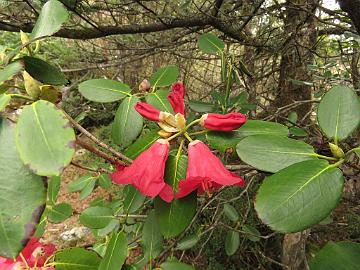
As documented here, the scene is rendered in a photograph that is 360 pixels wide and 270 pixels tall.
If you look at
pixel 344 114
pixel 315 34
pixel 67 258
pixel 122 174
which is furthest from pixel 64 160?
pixel 315 34

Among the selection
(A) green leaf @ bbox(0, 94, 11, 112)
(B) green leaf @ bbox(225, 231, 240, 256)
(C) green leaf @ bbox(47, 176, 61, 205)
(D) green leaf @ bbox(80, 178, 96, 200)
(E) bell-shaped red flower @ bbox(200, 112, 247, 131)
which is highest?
(A) green leaf @ bbox(0, 94, 11, 112)

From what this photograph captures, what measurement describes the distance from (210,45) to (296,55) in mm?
1437

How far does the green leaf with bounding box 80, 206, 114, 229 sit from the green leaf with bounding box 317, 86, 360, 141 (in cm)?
65

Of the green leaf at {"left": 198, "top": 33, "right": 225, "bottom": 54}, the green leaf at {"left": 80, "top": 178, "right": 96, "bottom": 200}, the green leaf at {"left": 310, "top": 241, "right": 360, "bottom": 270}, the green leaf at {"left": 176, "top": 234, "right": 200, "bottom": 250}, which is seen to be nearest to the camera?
the green leaf at {"left": 310, "top": 241, "right": 360, "bottom": 270}

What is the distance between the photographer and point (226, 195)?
264 cm

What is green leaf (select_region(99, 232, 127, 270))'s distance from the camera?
717 mm

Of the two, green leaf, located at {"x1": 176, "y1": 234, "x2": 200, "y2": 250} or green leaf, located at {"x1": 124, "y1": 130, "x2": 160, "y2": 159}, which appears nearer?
green leaf, located at {"x1": 124, "y1": 130, "x2": 160, "y2": 159}

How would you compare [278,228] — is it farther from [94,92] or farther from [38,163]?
[94,92]

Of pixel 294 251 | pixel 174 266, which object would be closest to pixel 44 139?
pixel 174 266

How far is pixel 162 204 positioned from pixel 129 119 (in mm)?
248

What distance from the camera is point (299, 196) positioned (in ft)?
1.62

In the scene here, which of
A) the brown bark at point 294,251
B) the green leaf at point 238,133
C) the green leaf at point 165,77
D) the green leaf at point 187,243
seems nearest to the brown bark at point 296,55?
the brown bark at point 294,251

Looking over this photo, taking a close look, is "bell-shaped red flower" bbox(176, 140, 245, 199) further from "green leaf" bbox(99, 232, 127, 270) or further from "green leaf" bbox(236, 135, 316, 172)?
"green leaf" bbox(99, 232, 127, 270)

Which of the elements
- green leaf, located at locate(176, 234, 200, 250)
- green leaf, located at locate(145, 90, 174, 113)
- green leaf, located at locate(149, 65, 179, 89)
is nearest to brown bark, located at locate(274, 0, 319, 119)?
green leaf, located at locate(176, 234, 200, 250)
